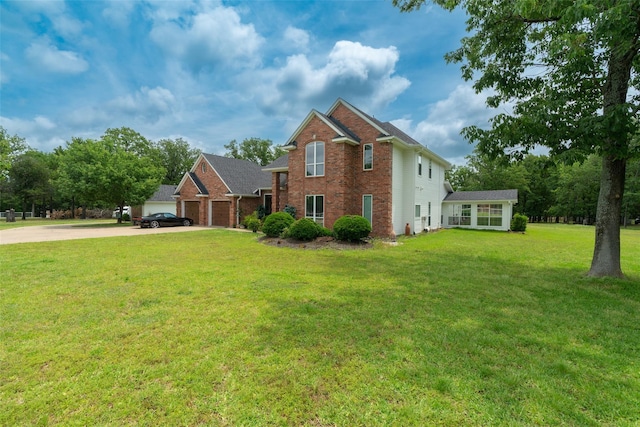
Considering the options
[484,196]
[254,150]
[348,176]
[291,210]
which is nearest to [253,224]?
[291,210]

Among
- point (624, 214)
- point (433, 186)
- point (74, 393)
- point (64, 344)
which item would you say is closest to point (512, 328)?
point (74, 393)

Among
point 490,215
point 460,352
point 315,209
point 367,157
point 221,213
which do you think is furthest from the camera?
point 221,213

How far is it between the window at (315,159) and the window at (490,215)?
1570 cm

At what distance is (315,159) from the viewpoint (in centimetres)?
1734

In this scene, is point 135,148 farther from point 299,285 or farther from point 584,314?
point 584,314

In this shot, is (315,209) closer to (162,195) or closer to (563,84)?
(563,84)

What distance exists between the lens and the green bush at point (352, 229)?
13.0 meters

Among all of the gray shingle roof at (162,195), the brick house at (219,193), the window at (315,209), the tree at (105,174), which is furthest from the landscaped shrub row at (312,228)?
the gray shingle roof at (162,195)

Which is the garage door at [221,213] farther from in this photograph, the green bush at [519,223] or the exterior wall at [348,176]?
the green bush at [519,223]

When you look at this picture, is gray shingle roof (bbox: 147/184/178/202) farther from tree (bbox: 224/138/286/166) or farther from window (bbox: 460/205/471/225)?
window (bbox: 460/205/471/225)

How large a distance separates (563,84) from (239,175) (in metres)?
23.2

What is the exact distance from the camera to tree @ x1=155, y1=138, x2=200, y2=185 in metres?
48.2

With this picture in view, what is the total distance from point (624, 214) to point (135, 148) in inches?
2969

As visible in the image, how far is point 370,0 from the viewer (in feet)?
35.5
